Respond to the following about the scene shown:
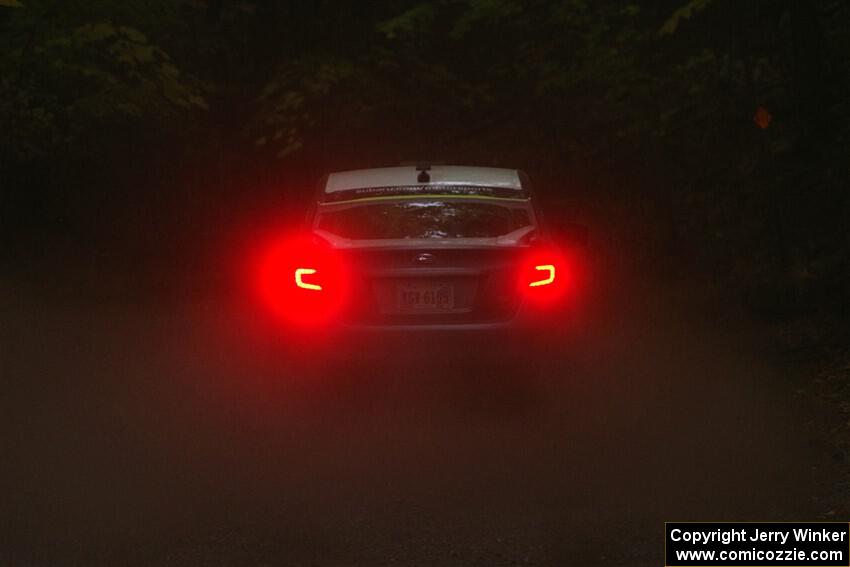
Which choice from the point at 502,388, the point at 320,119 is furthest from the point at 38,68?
the point at 502,388

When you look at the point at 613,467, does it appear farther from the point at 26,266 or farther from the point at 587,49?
the point at 26,266

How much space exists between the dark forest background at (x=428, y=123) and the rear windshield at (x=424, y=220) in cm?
359

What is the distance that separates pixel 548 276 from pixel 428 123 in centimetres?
1337

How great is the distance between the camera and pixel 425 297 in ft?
26.3

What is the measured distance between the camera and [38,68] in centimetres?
1398

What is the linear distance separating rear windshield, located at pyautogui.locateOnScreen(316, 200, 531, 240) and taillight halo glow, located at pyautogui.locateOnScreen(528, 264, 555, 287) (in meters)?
0.35

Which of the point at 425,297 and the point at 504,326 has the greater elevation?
the point at 425,297

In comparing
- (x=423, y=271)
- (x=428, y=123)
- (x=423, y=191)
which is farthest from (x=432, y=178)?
(x=428, y=123)

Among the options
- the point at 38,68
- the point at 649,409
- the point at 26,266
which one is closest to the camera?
the point at 649,409

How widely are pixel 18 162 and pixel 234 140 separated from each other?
3348 millimetres

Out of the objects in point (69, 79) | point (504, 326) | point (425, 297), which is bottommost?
point (504, 326)

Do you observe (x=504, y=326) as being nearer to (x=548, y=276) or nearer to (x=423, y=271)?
(x=548, y=276)

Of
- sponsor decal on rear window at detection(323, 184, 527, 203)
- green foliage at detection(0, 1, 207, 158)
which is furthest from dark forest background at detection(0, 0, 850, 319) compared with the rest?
sponsor decal on rear window at detection(323, 184, 527, 203)

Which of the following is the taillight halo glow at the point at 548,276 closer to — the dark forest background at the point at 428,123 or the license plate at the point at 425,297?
the license plate at the point at 425,297
